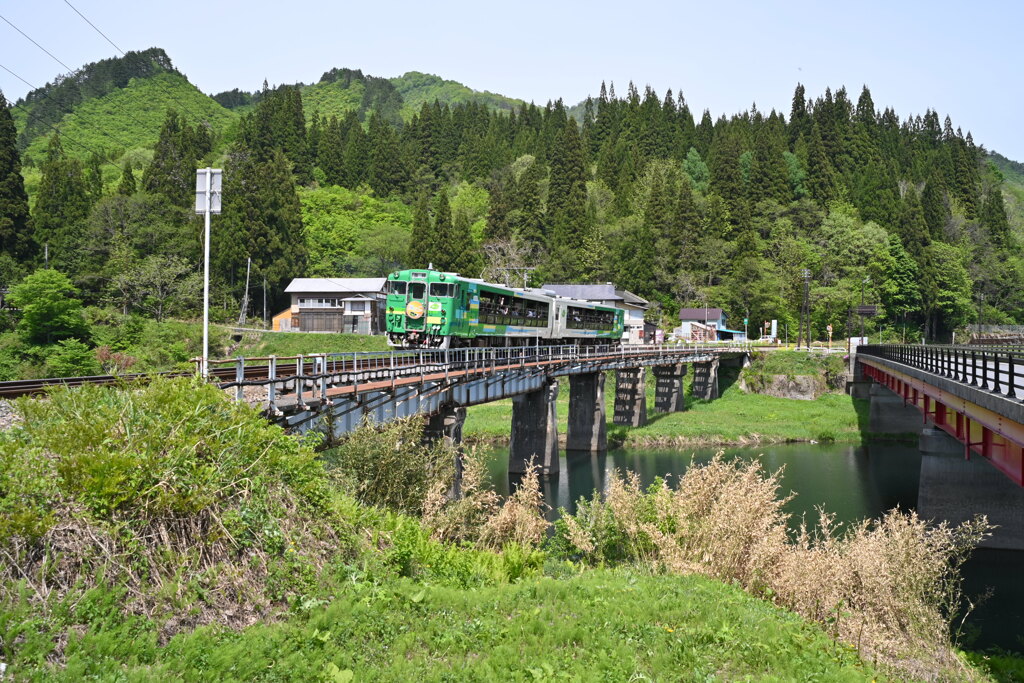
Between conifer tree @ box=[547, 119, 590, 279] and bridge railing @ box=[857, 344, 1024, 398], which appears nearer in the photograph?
bridge railing @ box=[857, 344, 1024, 398]

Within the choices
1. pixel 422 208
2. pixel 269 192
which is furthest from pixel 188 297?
pixel 422 208

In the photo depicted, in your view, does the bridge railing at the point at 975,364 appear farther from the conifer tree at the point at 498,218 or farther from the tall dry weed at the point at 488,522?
the conifer tree at the point at 498,218

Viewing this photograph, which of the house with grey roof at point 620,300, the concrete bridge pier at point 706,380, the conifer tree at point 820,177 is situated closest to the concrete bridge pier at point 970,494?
Result: the concrete bridge pier at point 706,380

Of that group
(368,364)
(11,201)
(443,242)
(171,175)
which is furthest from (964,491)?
(171,175)

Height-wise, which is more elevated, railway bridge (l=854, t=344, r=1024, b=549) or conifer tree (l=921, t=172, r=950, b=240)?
conifer tree (l=921, t=172, r=950, b=240)

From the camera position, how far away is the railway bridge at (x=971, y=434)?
15984 millimetres

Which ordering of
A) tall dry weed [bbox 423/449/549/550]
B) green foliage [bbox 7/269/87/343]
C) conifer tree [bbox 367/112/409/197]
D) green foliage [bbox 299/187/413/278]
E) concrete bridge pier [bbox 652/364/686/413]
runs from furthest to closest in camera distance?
conifer tree [bbox 367/112/409/197], green foliage [bbox 299/187/413/278], concrete bridge pier [bbox 652/364/686/413], green foliage [bbox 7/269/87/343], tall dry weed [bbox 423/449/549/550]

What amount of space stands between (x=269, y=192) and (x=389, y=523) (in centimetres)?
7433

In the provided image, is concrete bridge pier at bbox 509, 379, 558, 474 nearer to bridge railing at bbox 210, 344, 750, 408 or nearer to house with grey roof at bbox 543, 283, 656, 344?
bridge railing at bbox 210, 344, 750, 408

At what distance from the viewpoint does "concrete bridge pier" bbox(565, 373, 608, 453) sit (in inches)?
1817

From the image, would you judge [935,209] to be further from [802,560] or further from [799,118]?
[802,560]

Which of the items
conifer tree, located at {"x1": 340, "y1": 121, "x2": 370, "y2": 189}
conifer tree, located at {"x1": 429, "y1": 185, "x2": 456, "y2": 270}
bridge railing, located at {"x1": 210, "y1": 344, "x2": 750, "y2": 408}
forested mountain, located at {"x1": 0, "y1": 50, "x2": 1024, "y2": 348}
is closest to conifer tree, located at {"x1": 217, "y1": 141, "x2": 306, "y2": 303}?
forested mountain, located at {"x1": 0, "y1": 50, "x2": 1024, "y2": 348}

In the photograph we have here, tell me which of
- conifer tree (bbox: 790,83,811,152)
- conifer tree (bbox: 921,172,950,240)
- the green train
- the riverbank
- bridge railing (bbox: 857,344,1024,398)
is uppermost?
conifer tree (bbox: 790,83,811,152)

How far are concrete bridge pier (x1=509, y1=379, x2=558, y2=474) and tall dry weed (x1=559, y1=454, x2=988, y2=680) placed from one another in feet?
72.6
